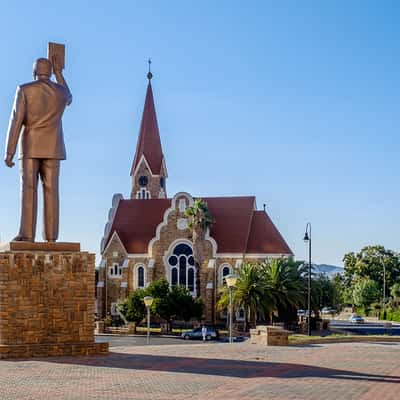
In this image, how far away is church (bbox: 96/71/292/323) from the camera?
57.5m

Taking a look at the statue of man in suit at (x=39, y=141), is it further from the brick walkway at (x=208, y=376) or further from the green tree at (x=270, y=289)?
the green tree at (x=270, y=289)

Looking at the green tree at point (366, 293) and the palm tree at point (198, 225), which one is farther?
the green tree at point (366, 293)

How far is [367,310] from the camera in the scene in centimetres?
8319

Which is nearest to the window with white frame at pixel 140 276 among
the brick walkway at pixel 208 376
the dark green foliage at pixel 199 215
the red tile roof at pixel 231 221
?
the dark green foliage at pixel 199 215

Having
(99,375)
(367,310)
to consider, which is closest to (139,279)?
(367,310)

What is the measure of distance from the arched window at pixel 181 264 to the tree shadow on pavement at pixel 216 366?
42.1 meters

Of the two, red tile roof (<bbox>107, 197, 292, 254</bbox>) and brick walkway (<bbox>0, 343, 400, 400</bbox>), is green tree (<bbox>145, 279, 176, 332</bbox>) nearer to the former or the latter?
red tile roof (<bbox>107, 197, 292, 254</bbox>)

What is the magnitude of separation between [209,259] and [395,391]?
46.8m

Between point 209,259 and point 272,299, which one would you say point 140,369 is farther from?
point 209,259

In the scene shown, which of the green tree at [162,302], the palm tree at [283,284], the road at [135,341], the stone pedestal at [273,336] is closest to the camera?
the stone pedestal at [273,336]

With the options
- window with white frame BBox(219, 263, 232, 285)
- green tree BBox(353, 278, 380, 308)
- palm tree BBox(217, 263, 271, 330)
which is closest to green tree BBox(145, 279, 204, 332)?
palm tree BBox(217, 263, 271, 330)

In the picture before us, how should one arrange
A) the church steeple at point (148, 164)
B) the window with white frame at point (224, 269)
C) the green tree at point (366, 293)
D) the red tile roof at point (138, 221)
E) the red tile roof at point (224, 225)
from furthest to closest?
the green tree at point (366, 293)
the church steeple at point (148, 164)
the red tile roof at point (138, 221)
the red tile roof at point (224, 225)
the window with white frame at point (224, 269)

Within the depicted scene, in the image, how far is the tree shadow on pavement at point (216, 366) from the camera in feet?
42.3

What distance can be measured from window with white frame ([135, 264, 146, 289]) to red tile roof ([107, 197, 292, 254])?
131 cm
